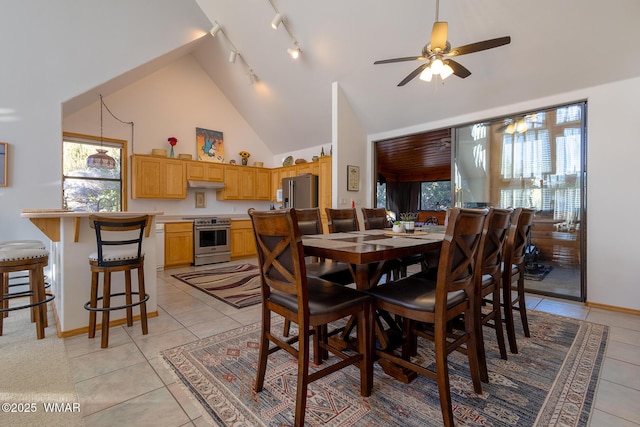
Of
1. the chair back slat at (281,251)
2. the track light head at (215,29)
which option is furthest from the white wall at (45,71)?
the chair back slat at (281,251)

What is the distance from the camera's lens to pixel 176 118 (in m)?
5.93

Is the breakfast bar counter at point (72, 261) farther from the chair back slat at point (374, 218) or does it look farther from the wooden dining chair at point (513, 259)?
the wooden dining chair at point (513, 259)

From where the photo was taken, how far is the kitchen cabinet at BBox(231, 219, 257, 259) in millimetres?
6223

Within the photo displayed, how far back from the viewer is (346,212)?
3209 mm

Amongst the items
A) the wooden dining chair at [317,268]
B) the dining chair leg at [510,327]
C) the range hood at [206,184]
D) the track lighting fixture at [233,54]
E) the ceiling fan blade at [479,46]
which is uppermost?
the track lighting fixture at [233,54]

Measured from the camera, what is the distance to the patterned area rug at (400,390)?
1.52 m

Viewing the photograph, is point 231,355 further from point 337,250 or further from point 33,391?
point 337,250

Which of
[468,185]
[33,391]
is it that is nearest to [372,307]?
[33,391]

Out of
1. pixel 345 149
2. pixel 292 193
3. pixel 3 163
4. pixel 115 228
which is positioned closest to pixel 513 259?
pixel 345 149

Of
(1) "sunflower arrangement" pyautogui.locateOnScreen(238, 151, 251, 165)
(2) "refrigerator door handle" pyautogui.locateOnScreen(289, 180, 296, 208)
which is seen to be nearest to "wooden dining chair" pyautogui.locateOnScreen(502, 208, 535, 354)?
(2) "refrigerator door handle" pyautogui.locateOnScreen(289, 180, 296, 208)

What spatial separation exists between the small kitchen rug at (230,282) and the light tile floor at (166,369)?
0.27 meters

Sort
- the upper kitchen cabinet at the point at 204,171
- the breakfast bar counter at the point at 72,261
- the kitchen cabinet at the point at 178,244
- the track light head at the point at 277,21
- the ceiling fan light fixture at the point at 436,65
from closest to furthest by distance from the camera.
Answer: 1. the breakfast bar counter at the point at 72,261
2. the ceiling fan light fixture at the point at 436,65
3. the track light head at the point at 277,21
4. the kitchen cabinet at the point at 178,244
5. the upper kitchen cabinet at the point at 204,171

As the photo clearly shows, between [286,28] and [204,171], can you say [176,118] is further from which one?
[286,28]

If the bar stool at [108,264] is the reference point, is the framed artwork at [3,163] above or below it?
above
